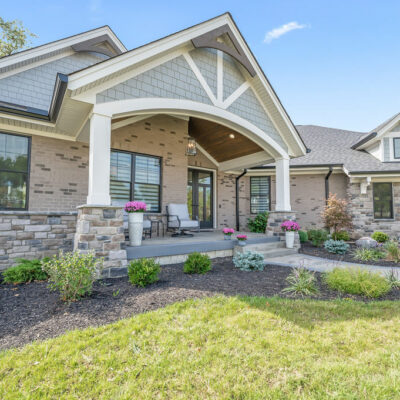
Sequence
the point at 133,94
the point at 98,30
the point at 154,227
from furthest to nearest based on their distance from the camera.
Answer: the point at 98,30 → the point at 154,227 → the point at 133,94

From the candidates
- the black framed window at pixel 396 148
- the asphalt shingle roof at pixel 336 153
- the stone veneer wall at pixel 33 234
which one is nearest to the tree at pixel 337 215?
the asphalt shingle roof at pixel 336 153

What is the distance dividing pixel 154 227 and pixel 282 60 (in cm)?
740

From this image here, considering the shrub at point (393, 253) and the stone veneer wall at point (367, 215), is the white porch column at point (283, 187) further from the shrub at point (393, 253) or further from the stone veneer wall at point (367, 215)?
the stone veneer wall at point (367, 215)

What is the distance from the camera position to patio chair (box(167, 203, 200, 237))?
6.77m

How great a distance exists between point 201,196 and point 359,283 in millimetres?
6537

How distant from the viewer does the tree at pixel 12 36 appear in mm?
12458

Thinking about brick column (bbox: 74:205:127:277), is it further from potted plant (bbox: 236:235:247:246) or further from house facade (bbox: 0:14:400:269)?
potted plant (bbox: 236:235:247:246)

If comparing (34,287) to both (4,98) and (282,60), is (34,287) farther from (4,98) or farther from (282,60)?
(282,60)

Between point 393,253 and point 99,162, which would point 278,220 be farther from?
point 99,162

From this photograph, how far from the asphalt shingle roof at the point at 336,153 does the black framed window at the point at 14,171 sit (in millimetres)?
9019

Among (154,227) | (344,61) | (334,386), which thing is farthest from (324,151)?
(334,386)

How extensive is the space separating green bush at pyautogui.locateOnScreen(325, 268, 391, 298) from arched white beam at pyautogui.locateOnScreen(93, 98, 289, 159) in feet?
13.1

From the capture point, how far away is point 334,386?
1.71 m

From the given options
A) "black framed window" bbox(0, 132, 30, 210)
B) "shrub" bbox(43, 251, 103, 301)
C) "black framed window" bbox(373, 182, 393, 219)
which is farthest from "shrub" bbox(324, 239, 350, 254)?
"black framed window" bbox(0, 132, 30, 210)
